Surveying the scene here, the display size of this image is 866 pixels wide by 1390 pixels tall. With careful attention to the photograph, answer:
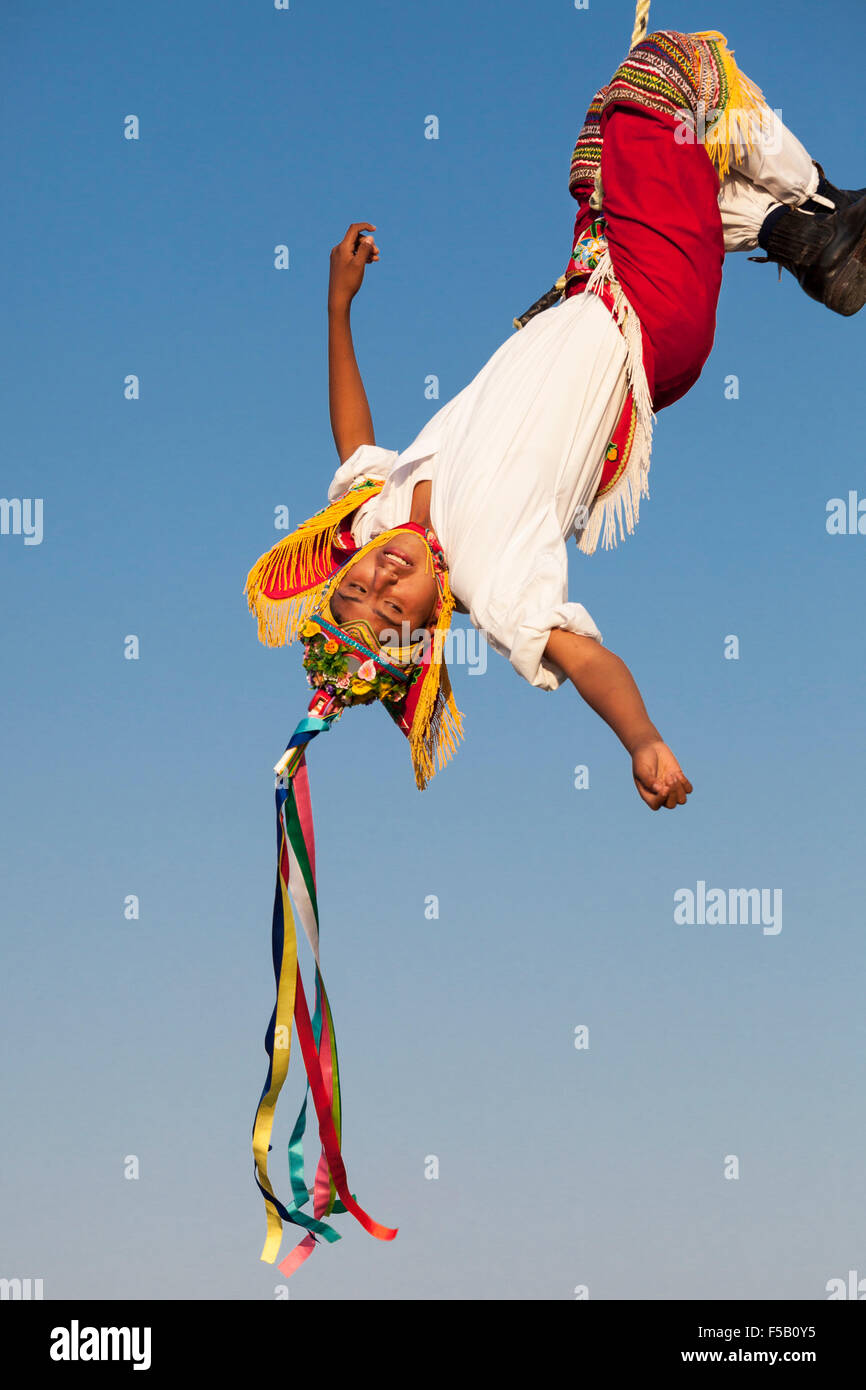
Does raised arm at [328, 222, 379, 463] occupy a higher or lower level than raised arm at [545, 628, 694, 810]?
higher

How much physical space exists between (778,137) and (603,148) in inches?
22.2

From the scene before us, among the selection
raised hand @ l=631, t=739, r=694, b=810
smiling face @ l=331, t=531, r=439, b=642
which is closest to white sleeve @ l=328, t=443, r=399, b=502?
smiling face @ l=331, t=531, r=439, b=642

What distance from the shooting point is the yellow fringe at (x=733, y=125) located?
560 cm

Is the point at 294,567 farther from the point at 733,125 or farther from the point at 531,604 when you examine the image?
the point at 733,125

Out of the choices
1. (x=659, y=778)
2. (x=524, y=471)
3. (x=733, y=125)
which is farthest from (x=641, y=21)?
(x=659, y=778)

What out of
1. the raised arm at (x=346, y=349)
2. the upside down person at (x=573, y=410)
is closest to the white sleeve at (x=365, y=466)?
the upside down person at (x=573, y=410)

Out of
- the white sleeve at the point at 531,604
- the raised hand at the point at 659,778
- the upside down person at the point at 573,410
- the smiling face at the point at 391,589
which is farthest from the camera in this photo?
the smiling face at the point at 391,589

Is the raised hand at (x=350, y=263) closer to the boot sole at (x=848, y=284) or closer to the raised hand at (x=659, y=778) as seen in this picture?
the boot sole at (x=848, y=284)

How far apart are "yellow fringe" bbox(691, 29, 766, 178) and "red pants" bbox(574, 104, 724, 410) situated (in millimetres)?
127

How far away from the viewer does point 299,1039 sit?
5609 millimetres

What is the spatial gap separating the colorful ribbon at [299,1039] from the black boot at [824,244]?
1.99 metres

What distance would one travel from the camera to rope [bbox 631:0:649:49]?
5.57 m

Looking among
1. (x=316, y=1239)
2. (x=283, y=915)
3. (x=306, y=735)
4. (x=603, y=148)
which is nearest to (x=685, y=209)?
(x=603, y=148)

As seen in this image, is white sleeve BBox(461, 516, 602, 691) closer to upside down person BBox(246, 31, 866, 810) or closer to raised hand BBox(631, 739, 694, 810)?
upside down person BBox(246, 31, 866, 810)
